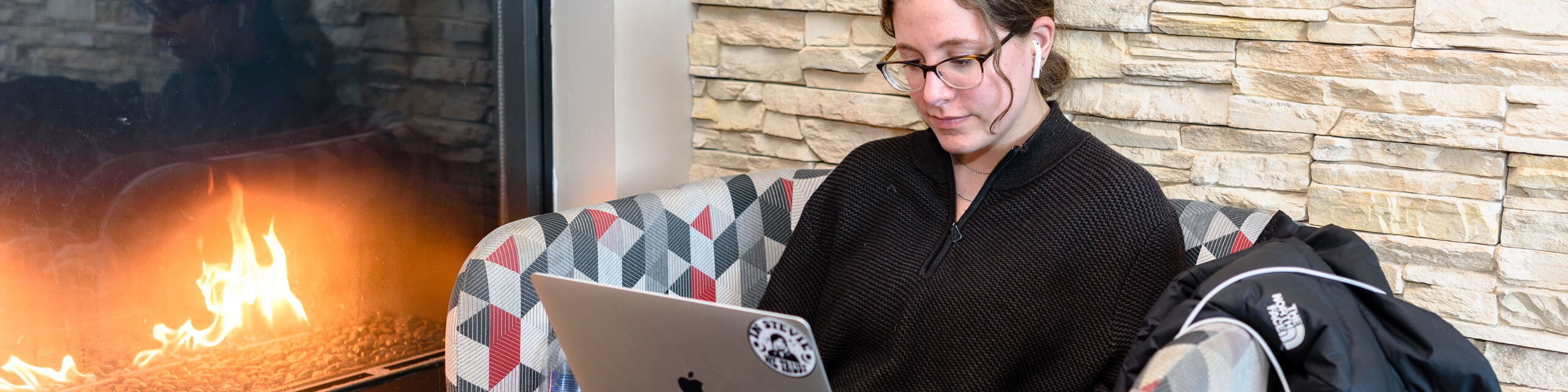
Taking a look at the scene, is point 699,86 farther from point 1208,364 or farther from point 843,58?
point 1208,364

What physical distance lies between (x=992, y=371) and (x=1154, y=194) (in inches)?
9.6

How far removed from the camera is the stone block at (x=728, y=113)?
1816mm

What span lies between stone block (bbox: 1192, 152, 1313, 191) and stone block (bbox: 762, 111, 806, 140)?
628mm

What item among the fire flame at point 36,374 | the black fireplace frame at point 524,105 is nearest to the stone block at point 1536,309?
the black fireplace frame at point 524,105

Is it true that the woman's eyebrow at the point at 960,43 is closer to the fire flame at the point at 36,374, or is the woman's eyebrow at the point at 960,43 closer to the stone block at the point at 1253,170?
the stone block at the point at 1253,170

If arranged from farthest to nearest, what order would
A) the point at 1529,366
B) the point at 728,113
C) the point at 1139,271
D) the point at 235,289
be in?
1. the point at 728,113
2. the point at 235,289
3. the point at 1529,366
4. the point at 1139,271

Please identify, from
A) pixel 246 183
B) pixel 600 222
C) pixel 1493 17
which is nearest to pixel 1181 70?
pixel 1493 17

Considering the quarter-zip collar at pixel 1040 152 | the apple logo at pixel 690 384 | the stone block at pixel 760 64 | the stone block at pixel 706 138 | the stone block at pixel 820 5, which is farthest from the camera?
the stone block at pixel 706 138

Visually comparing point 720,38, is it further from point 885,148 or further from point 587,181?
point 885,148

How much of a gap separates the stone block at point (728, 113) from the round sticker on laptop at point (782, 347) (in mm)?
960

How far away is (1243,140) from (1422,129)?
20 centimetres

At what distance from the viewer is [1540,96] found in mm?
1194

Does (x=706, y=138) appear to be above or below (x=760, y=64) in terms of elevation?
below

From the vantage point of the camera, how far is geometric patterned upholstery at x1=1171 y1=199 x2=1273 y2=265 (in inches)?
49.0
